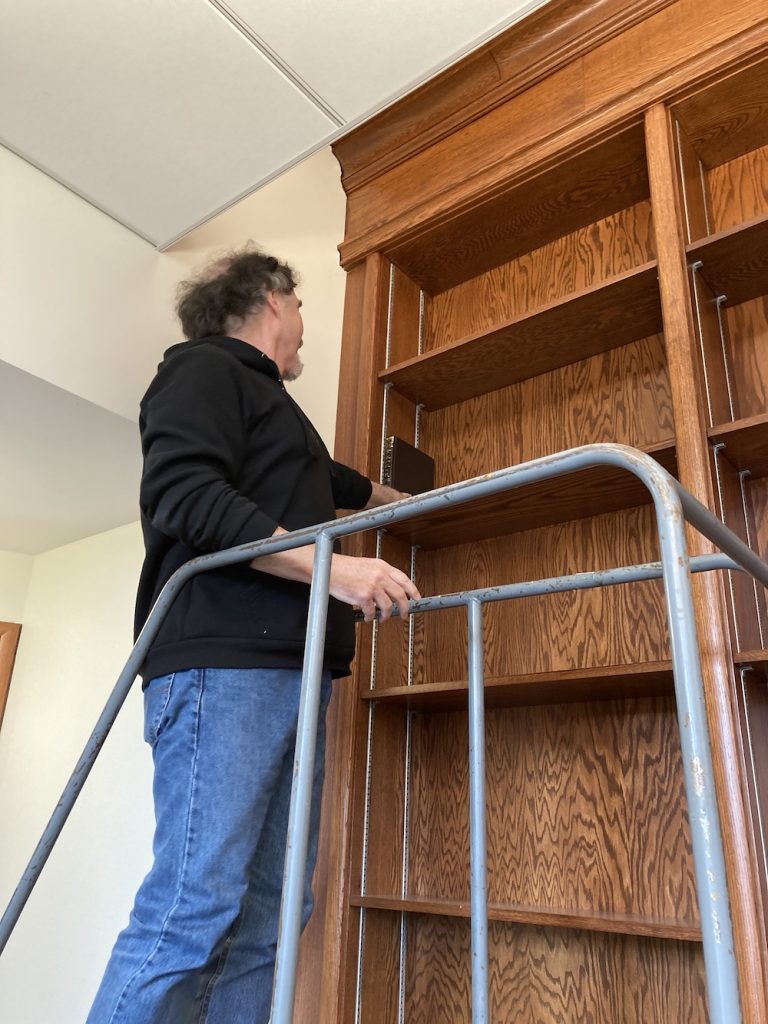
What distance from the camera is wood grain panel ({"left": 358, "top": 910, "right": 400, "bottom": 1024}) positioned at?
1.57m

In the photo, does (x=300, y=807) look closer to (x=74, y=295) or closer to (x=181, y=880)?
(x=181, y=880)

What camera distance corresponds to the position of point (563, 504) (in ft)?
5.59

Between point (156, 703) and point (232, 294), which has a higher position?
point (232, 294)

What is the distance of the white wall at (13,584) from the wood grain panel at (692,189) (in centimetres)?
261

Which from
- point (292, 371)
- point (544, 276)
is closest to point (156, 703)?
point (292, 371)

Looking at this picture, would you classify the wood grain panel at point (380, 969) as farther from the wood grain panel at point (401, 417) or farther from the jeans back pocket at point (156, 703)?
the wood grain panel at point (401, 417)

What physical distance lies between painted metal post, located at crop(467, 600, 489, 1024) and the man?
20cm

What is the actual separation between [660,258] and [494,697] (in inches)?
35.7

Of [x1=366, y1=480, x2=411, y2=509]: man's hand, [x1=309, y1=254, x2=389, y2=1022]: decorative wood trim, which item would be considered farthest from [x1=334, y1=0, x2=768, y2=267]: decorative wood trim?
[x1=366, y1=480, x2=411, y2=509]: man's hand

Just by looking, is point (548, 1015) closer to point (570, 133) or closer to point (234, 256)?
point (234, 256)

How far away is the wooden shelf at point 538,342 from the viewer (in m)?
1.65

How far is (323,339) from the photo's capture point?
8.09ft

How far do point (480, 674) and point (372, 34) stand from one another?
1.28 meters

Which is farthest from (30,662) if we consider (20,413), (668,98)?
(668,98)
